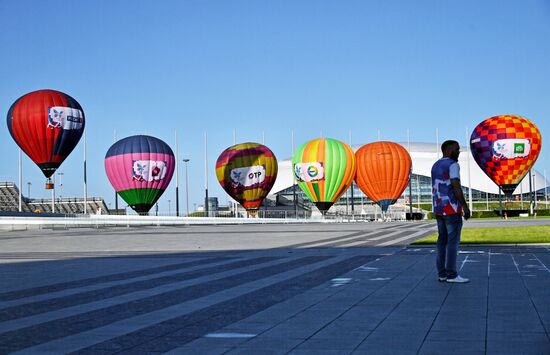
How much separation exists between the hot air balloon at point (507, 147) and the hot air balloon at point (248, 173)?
21.3m

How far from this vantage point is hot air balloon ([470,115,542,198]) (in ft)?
198

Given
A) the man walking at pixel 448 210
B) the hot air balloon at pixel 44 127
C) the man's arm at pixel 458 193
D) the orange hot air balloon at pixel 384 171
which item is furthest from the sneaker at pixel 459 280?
the orange hot air balloon at pixel 384 171

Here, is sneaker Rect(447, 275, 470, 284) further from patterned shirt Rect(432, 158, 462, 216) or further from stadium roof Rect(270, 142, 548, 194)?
stadium roof Rect(270, 142, 548, 194)

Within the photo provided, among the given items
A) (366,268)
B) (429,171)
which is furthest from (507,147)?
(429,171)

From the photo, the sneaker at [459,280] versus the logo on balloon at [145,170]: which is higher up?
the logo on balloon at [145,170]

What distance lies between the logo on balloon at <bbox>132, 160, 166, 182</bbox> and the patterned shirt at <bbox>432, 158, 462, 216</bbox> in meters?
53.5

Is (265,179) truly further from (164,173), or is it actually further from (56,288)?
(56,288)

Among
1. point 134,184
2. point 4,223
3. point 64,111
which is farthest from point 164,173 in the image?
point 4,223

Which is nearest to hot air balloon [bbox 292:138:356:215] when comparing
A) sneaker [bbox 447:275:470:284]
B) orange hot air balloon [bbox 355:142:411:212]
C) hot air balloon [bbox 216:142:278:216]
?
orange hot air balloon [bbox 355:142:411:212]

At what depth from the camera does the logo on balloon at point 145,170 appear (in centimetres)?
6209

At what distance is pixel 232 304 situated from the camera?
820 centimetres

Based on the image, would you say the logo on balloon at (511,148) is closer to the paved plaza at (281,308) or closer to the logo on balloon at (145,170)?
the logo on balloon at (145,170)

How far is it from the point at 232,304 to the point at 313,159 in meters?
62.7

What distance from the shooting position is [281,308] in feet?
25.6
